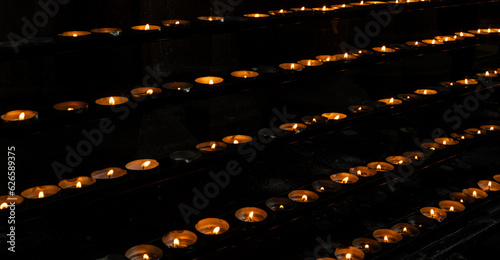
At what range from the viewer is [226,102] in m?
3.90

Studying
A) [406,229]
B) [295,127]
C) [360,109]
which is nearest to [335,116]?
[360,109]

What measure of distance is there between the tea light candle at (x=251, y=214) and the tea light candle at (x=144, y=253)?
40 cm

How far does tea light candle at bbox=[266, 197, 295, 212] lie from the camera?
7.59 ft

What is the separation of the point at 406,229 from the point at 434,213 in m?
0.21

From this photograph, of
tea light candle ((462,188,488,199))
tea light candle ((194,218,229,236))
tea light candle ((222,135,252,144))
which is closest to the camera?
tea light candle ((194,218,229,236))

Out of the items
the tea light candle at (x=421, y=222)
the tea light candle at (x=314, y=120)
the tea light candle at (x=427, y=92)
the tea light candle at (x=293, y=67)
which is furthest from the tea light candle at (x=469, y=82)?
the tea light candle at (x=293, y=67)

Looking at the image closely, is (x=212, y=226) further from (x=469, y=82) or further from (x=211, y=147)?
(x=469, y=82)

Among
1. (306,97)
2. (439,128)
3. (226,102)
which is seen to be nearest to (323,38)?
(306,97)

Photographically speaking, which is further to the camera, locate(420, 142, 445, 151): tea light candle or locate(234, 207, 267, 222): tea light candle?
locate(420, 142, 445, 151): tea light candle

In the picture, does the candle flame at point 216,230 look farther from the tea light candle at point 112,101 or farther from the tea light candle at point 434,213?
the tea light candle at point 434,213

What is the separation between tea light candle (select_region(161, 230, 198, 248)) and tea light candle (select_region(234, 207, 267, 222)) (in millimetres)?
239

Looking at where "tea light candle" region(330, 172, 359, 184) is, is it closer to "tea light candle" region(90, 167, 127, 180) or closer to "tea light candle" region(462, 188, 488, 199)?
"tea light candle" region(462, 188, 488, 199)

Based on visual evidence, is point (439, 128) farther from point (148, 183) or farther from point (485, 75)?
point (148, 183)

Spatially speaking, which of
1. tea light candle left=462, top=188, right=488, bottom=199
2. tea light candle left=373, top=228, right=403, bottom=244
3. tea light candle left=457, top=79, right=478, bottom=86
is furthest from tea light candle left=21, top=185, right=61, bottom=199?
tea light candle left=457, top=79, right=478, bottom=86
